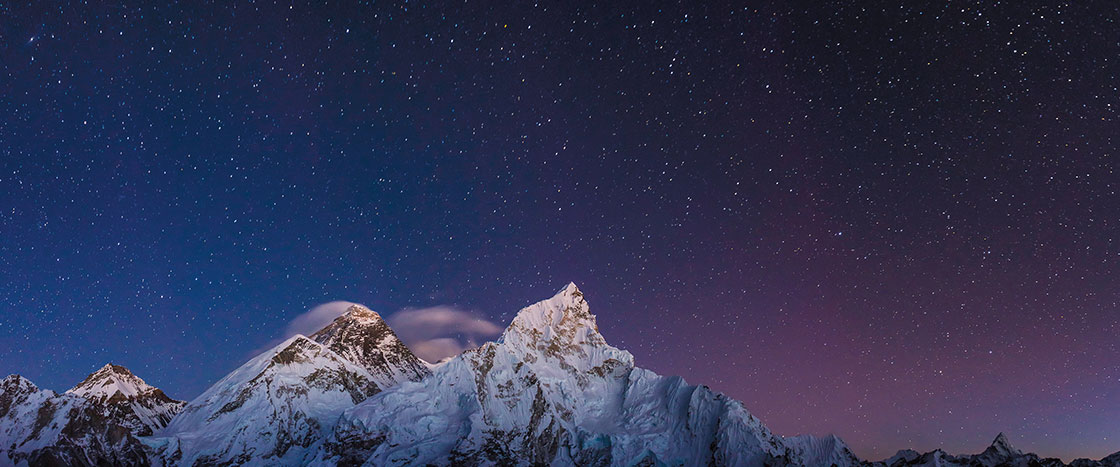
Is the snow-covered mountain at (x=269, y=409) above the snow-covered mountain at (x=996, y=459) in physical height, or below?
above

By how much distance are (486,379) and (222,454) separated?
70.5 meters

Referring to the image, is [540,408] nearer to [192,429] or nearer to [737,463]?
[737,463]

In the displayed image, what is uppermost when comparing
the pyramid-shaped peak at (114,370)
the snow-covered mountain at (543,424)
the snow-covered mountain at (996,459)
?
the pyramid-shaped peak at (114,370)

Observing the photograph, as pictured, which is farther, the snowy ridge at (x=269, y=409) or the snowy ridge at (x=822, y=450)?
the snowy ridge at (x=269, y=409)

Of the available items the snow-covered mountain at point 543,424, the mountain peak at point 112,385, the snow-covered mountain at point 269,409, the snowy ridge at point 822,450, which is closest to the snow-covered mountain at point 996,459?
the snowy ridge at point 822,450

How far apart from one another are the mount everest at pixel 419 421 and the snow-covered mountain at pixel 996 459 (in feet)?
1.33

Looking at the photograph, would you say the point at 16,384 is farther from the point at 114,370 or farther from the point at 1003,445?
the point at 1003,445

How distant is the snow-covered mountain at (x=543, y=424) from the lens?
15262 cm

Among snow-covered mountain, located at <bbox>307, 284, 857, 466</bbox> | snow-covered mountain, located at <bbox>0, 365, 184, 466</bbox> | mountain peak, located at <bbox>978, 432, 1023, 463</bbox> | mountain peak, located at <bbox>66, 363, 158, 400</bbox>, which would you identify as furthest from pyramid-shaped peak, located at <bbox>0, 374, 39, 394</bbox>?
mountain peak, located at <bbox>978, 432, 1023, 463</bbox>

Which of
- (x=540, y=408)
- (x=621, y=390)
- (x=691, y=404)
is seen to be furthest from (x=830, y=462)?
(x=540, y=408)

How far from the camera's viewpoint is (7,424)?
132 meters

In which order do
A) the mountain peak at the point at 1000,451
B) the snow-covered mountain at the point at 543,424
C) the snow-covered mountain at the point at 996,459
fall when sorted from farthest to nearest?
1. the snow-covered mountain at the point at 543,424
2. the mountain peak at the point at 1000,451
3. the snow-covered mountain at the point at 996,459

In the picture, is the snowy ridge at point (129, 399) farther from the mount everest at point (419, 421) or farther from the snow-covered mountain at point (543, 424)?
the snow-covered mountain at point (543, 424)

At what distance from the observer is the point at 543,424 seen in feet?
559
